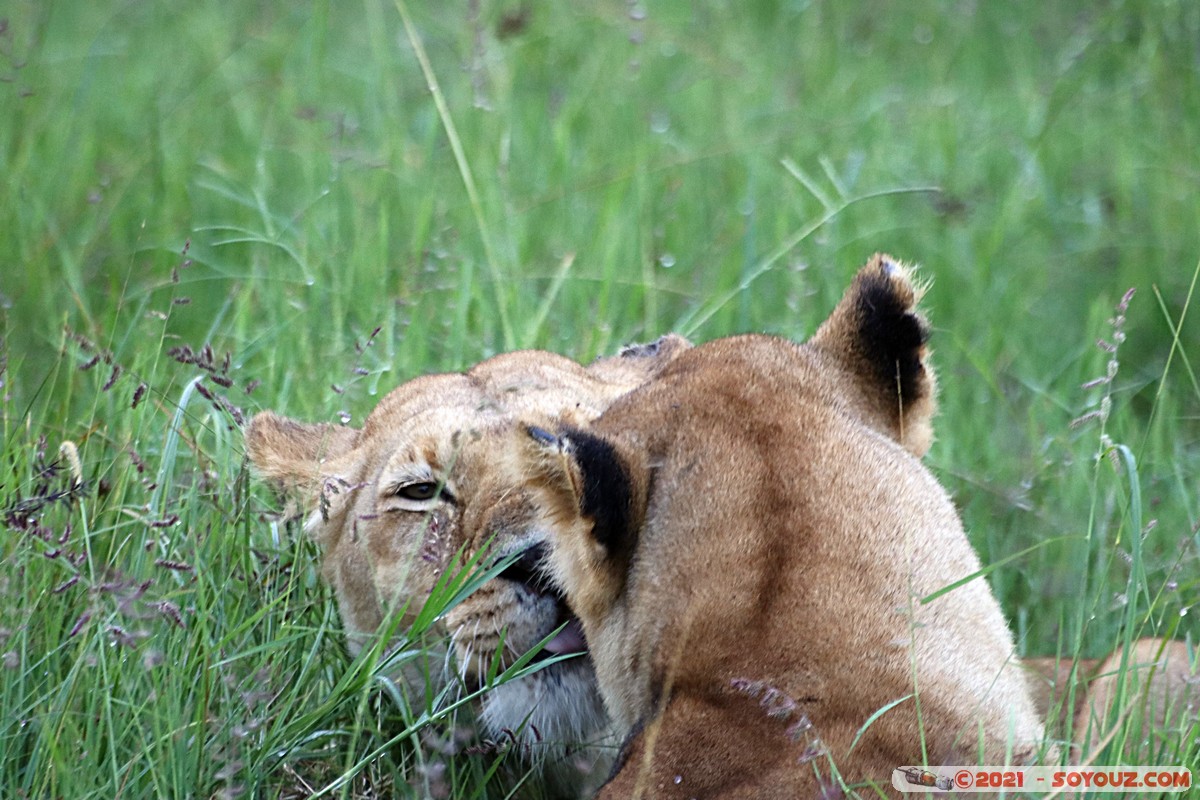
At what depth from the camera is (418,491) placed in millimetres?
3547

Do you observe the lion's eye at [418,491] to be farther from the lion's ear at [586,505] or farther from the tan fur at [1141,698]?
the tan fur at [1141,698]

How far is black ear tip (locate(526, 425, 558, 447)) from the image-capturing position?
2281mm

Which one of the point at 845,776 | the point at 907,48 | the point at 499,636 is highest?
the point at 907,48

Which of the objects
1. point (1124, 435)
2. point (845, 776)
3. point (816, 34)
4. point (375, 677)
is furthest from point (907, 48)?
point (845, 776)

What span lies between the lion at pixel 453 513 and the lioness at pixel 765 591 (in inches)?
12.5

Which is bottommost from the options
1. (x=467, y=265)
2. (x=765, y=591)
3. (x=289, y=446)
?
(x=289, y=446)

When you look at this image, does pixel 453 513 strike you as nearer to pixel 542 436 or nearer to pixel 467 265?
pixel 542 436

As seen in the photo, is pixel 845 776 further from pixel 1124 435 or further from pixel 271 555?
pixel 1124 435

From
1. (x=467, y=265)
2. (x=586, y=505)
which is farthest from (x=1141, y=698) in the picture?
(x=467, y=265)

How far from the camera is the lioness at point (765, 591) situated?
2.17 meters

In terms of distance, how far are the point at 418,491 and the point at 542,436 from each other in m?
1.32

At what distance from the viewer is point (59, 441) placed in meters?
4.27

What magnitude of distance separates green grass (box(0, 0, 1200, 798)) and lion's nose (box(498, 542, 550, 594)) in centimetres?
40

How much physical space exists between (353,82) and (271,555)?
5.32m
